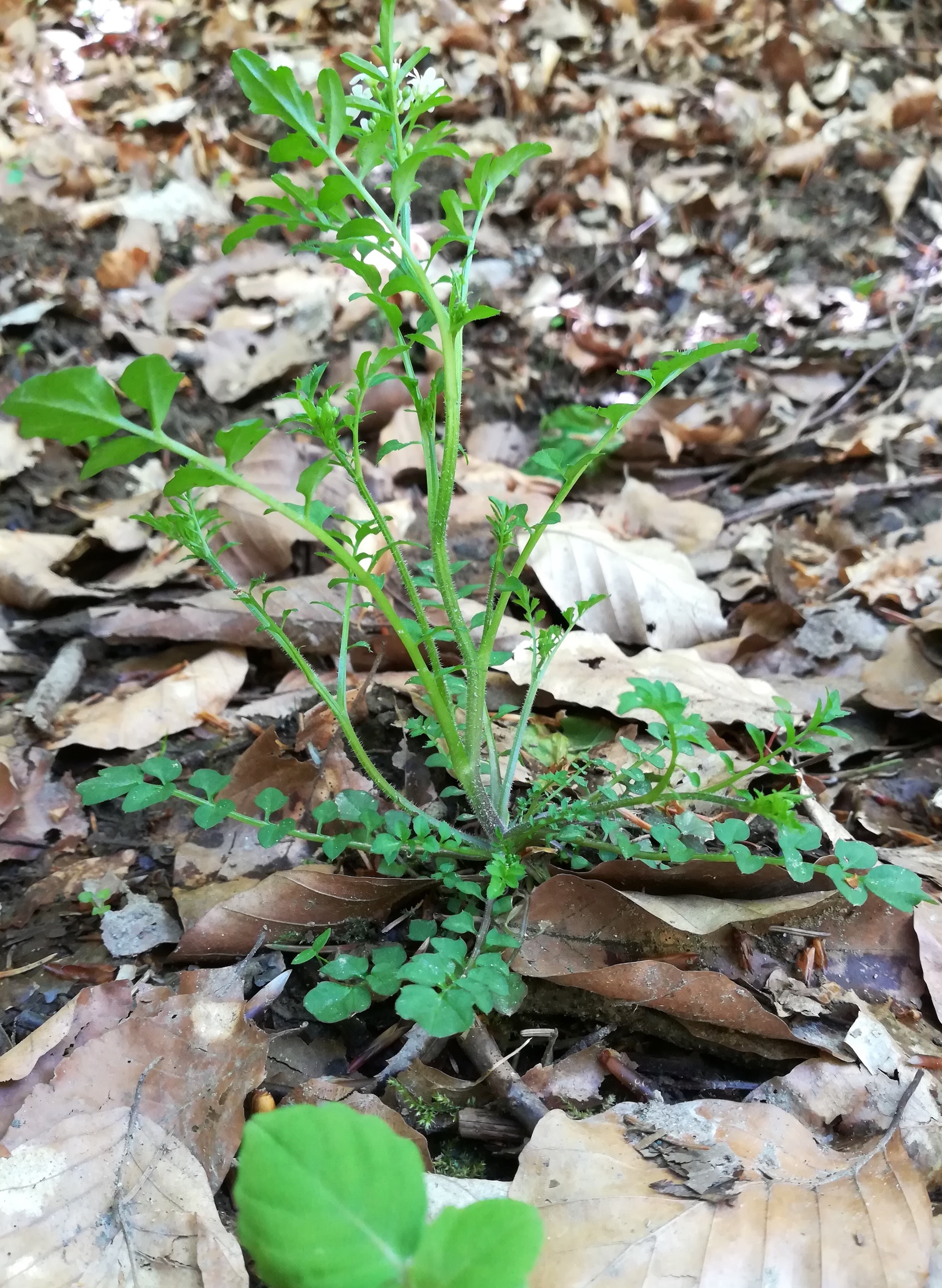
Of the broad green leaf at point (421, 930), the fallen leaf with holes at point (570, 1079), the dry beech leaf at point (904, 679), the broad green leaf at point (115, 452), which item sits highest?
the broad green leaf at point (115, 452)

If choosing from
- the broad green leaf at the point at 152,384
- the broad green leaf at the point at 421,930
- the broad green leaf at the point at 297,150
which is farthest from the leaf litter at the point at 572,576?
the broad green leaf at the point at 152,384

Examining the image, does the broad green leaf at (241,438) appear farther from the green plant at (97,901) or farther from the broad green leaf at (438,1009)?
the green plant at (97,901)

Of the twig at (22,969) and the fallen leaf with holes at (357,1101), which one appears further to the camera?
the twig at (22,969)

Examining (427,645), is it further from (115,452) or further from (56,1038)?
(56,1038)

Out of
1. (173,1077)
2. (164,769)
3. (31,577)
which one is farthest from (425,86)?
(31,577)

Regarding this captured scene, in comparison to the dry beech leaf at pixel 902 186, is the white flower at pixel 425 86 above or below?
above

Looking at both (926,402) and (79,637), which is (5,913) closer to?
(79,637)

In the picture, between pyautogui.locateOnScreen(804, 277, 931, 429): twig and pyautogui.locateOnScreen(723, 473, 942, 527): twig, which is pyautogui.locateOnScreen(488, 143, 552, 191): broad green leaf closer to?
pyautogui.locateOnScreen(723, 473, 942, 527): twig

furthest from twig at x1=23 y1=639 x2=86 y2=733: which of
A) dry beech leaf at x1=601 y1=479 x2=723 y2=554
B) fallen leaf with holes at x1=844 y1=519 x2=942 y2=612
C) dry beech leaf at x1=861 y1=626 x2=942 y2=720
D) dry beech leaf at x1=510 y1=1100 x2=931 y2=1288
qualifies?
fallen leaf with holes at x1=844 y1=519 x2=942 y2=612
